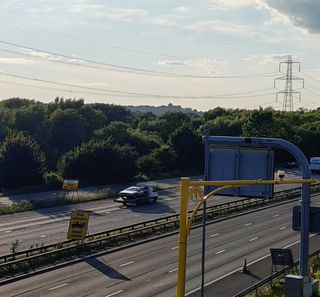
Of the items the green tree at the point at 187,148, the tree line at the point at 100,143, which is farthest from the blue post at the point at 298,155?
the green tree at the point at 187,148

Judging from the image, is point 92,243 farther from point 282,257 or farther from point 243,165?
point 243,165

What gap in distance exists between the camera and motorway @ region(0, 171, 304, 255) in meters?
37.5

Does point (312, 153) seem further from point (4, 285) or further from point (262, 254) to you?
point (4, 285)

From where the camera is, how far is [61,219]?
1778 inches

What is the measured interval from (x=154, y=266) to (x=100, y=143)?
138ft

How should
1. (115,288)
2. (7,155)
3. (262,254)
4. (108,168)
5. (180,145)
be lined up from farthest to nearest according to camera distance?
(180,145), (108,168), (7,155), (262,254), (115,288)

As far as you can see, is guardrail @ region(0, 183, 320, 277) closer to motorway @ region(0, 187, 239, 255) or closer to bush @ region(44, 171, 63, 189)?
motorway @ region(0, 187, 239, 255)

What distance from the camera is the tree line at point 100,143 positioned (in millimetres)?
63906

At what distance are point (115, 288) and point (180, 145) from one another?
6383 cm

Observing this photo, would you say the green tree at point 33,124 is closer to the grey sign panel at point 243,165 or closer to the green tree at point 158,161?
the green tree at point 158,161

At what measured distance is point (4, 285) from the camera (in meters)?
26.2

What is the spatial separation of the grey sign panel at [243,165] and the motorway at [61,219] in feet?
54.4

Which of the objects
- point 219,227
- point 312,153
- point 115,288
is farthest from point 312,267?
point 312,153

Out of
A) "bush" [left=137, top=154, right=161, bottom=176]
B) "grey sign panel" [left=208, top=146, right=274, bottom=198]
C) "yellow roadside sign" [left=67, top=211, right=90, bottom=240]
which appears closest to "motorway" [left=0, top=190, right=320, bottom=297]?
"yellow roadside sign" [left=67, top=211, right=90, bottom=240]
